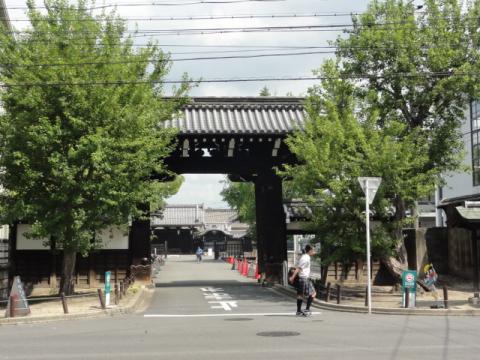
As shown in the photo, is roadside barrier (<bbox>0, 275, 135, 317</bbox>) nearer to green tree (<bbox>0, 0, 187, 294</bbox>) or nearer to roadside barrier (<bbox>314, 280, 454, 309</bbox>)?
green tree (<bbox>0, 0, 187, 294</bbox>)

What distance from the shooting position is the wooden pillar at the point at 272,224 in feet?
78.0

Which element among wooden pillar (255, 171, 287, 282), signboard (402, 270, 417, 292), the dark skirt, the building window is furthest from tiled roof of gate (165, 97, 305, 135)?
the building window

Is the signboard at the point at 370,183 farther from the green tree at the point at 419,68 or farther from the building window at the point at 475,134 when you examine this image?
the building window at the point at 475,134

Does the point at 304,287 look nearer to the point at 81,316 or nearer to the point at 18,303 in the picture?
the point at 81,316

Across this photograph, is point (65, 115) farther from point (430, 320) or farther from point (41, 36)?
point (430, 320)

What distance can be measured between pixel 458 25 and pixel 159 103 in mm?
9906

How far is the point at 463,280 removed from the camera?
21297mm

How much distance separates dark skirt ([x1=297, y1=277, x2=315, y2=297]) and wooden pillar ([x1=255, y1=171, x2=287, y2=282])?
9.23 m

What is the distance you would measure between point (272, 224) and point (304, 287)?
9488 millimetres

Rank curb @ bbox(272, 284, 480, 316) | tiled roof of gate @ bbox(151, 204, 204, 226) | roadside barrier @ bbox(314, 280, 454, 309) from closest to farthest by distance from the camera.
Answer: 1. curb @ bbox(272, 284, 480, 316)
2. roadside barrier @ bbox(314, 280, 454, 309)
3. tiled roof of gate @ bbox(151, 204, 204, 226)

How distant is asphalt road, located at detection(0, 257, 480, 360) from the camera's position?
9055 millimetres

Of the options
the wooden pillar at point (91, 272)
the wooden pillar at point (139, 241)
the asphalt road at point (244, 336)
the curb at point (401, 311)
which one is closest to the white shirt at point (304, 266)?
the asphalt road at point (244, 336)

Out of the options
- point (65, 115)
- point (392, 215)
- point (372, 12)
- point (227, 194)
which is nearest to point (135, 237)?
point (65, 115)

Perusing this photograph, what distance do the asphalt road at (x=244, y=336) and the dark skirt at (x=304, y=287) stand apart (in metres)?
0.60
